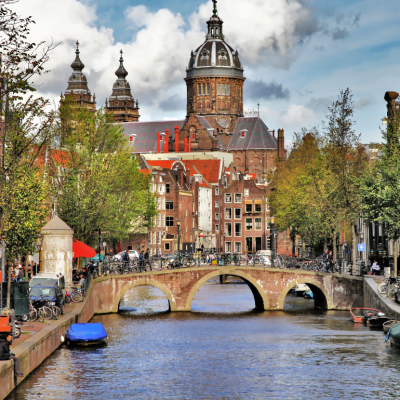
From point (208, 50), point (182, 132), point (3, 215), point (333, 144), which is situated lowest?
point (3, 215)

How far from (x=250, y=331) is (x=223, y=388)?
16665 millimetres

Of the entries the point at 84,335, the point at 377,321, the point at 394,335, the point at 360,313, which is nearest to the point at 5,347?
Result: the point at 84,335

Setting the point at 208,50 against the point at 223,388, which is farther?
the point at 208,50

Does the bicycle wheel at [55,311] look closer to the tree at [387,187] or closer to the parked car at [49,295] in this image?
the parked car at [49,295]

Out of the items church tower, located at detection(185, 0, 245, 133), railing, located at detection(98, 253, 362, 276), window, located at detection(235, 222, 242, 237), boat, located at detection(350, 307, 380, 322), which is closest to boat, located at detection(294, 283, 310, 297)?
railing, located at detection(98, 253, 362, 276)

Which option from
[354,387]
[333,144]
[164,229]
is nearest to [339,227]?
[333,144]

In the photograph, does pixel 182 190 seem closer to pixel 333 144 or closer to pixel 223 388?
pixel 333 144

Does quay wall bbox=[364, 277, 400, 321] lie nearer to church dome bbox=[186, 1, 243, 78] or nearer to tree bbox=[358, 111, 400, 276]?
tree bbox=[358, 111, 400, 276]

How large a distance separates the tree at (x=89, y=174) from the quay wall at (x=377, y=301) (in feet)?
65.7

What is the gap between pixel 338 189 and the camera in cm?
6203

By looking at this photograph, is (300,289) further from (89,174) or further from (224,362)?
(224,362)

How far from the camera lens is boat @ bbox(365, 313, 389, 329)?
4347 centimetres

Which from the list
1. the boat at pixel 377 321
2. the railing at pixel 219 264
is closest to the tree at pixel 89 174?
the railing at pixel 219 264

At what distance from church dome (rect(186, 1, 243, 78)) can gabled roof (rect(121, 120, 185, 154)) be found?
553 inches
